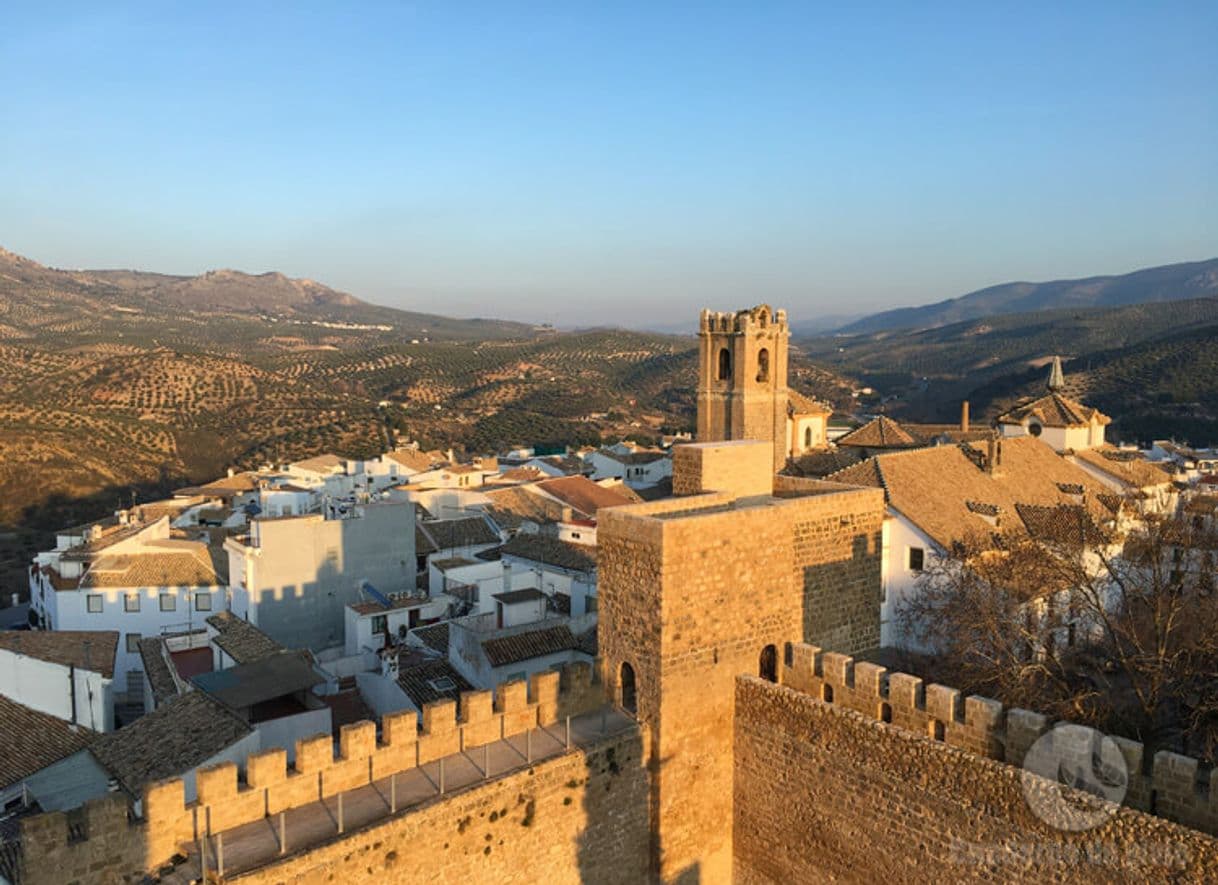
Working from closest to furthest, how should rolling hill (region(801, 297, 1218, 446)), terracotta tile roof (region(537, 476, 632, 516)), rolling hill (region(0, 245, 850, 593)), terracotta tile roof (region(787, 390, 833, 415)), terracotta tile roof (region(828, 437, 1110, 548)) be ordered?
terracotta tile roof (region(828, 437, 1110, 548)) → terracotta tile roof (region(787, 390, 833, 415)) → terracotta tile roof (region(537, 476, 632, 516)) → rolling hill (region(0, 245, 850, 593)) → rolling hill (region(801, 297, 1218, 446))

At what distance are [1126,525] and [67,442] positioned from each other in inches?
2207

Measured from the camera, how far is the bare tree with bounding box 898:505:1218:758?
30.6 ft

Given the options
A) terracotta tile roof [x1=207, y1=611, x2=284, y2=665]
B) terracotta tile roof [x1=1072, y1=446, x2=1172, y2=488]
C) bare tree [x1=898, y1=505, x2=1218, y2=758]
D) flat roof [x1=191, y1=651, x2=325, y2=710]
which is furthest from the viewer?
terracotta tile roof [x1=1072, y1=446, x2=1172, y2=488]

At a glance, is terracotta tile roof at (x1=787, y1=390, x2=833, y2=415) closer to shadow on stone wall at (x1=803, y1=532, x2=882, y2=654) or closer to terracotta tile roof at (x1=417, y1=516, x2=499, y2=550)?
terracotta tile roof at (x1=417, y1=516, x2=499, y2=550)

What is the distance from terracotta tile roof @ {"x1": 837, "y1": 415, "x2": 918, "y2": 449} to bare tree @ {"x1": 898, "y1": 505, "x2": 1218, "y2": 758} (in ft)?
36.6

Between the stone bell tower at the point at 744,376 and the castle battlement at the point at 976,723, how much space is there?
21188mm

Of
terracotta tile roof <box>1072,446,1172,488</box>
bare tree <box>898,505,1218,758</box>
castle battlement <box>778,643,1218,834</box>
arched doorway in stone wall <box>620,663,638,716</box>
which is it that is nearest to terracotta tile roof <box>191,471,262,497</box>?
bare tree <box>898,505,1218,758</box>

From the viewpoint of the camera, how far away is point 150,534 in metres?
29.8

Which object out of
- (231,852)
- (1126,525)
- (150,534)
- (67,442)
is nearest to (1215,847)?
(231,852)

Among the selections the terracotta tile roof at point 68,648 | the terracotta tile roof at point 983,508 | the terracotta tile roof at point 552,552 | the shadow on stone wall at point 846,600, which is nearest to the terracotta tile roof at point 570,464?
the terracotta tile roof at point 552,552

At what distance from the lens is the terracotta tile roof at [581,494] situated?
3597 cm

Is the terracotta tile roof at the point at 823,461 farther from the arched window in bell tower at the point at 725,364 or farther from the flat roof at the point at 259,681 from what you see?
the flat roof at the point at 259,681

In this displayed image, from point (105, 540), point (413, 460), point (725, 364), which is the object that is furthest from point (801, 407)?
point (105, 540)

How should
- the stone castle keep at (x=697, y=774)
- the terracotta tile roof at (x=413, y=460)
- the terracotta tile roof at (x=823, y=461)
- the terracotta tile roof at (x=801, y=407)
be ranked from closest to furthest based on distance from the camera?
the stone castle keep at (x=697, y=774), the terracotta tile roof at (x=823, y=461), the terracotta tile roof at (x=801, y=407), the terracotta tile roof at (x=413, y=460)
